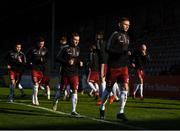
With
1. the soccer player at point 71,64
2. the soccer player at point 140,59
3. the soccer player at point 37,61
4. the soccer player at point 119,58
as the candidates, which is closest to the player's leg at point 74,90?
the soccer player at point 71,64

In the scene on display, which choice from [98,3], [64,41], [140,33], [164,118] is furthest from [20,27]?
[164,118]

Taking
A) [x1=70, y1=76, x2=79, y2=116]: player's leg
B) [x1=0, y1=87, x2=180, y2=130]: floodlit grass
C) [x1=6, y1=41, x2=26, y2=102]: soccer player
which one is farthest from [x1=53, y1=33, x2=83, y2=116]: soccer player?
[x1=6, y1=41, x2=26, y2=102]: soccer player

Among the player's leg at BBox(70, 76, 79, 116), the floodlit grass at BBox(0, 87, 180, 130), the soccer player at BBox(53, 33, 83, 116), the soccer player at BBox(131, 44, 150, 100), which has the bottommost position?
the floodlit grass at BBox(0, 87, 180, 130)

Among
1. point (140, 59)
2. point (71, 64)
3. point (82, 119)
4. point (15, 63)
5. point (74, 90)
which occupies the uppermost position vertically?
point (140, 59)

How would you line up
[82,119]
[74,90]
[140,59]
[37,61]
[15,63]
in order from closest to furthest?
1. [82,119]
2. [74,90]
3. [37,61]
4. [15,63]
5. [140,59]

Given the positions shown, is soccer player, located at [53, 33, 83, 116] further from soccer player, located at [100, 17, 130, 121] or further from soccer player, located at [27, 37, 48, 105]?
soccer player, located at [27, 37, 48, 105]

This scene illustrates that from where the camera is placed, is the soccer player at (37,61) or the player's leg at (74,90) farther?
the soccer player at (37,61)

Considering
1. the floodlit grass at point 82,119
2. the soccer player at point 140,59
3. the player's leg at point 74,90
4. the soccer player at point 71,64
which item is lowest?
the floodlit grass at point 82,119

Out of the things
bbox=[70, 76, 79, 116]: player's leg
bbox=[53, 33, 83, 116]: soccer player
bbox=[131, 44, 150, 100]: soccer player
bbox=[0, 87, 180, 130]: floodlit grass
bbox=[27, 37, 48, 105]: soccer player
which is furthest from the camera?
bbox=[131, 44, 150, 100]: soccer player

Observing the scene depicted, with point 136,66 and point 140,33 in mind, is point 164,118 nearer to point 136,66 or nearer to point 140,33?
point 136,66

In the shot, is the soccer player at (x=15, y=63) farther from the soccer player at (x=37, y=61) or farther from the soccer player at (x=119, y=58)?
the soccer player at (x=119, y=58)

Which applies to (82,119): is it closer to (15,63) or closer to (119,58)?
(119,58)

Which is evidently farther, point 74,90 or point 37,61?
point 37,61

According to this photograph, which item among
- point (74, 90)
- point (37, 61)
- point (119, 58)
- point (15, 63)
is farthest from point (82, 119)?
point (15, 63)
